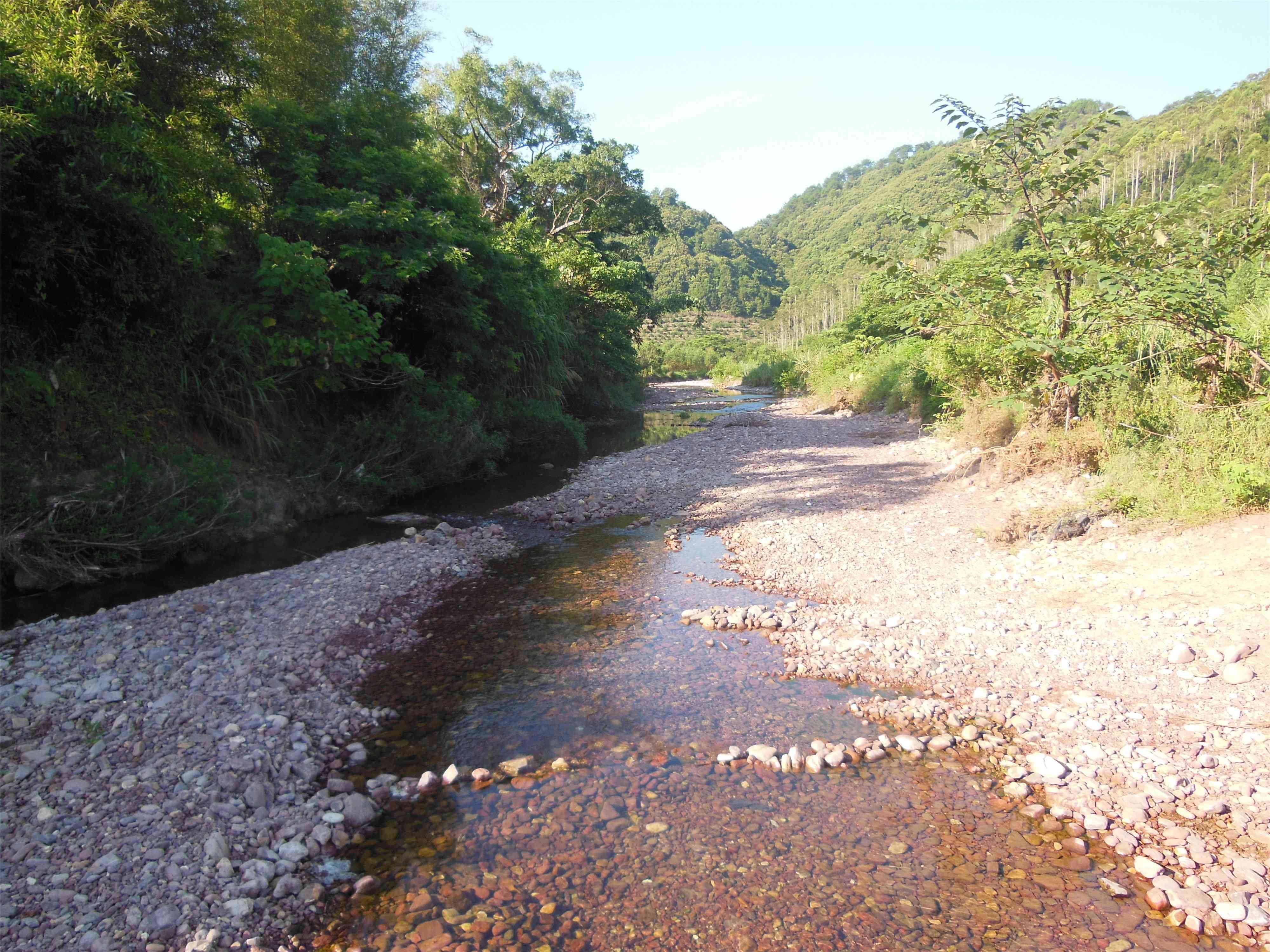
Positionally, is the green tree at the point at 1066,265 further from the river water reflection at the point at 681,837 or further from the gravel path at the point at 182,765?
the gravel path at the point at 182,765

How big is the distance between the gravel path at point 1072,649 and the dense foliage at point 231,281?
6.44 metres

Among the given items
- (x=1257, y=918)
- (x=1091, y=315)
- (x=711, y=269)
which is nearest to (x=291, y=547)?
(x=1257, y=918)

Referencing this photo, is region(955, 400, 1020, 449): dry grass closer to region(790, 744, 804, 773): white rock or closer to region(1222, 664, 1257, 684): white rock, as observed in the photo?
region(1222, 664, 1257, 684): white rock

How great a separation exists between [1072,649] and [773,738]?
108 inches

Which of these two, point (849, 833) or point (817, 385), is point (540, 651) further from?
point (817, 385)

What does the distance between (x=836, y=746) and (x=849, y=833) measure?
864mm

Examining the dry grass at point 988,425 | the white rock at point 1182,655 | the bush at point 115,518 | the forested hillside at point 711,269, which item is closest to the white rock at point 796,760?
the white rock at point 1182,655

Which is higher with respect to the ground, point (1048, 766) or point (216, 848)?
point (216, 848)

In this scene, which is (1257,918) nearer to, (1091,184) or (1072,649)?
(1072,649)

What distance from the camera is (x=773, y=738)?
5.20 metres

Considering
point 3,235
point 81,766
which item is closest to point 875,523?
point 81,766

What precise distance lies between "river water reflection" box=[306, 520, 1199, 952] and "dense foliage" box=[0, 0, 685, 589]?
548cm

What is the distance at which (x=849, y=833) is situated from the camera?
4160mm

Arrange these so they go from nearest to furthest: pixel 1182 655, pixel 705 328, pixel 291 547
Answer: pixel 1182 655 < pixel 291 547 < pixel 705 328
